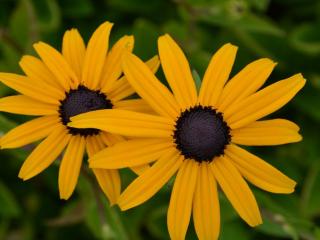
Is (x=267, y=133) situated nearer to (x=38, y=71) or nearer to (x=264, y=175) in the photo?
(x=264, y=175)

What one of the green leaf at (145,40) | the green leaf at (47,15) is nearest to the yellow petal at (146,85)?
the green leaf at (145,40)

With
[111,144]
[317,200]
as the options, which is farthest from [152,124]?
[317,200]

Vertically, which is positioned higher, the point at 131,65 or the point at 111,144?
the point at 131,65

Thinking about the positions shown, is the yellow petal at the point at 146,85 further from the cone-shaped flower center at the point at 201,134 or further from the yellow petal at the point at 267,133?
the yellow petal at the point at 267,133

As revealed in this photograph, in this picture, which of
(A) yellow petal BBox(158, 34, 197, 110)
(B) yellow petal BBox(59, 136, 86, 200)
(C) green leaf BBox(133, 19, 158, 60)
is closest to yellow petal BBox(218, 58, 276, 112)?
(A) yellow petal BBox(158, 34, 197, 110)

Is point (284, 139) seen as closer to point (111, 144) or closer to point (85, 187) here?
point (111, 144)

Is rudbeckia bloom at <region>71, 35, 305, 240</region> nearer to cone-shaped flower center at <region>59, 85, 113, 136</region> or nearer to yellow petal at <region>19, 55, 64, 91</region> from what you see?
cone-shaped flower center at <region>59, 85, 113, 136</region>
